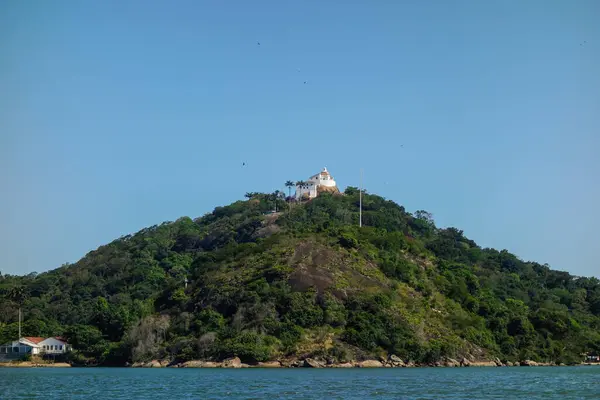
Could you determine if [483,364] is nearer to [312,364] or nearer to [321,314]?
[321,314]

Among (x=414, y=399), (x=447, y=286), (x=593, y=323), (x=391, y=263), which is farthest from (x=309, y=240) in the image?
(x=414, y=399)

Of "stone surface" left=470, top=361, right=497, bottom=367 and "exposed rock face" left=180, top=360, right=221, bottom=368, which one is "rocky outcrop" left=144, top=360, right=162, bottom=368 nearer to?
"exposed rock face" left=180, top=360, right=221, bottom=368

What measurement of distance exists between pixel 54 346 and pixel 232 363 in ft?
125

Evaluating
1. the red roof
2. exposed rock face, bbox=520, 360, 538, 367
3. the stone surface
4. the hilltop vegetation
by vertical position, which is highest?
the hilltop vegetation

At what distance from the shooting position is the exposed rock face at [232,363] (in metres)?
113

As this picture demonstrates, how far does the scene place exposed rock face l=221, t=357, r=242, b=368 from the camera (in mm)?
112562

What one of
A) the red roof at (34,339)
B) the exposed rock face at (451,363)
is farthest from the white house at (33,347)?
the exposed rock face at (451,363)

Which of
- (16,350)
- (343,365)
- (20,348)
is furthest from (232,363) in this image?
(16,350)

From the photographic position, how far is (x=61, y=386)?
243ft

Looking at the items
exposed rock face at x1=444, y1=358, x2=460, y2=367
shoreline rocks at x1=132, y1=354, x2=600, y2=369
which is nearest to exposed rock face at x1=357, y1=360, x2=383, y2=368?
shoreline rocks at x1=132, y1=354, x2=600, y2=369

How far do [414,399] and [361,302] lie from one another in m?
67.6

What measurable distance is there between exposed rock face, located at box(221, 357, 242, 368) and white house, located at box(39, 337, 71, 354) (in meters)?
33.4

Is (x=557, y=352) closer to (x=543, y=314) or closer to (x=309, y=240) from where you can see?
(x=543, y=314)

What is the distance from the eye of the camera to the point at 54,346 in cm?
13488
